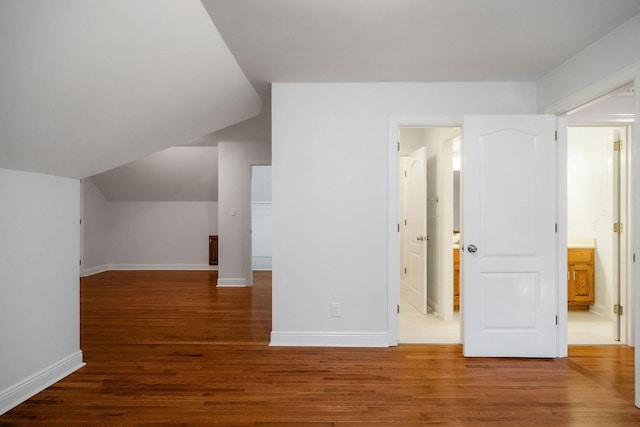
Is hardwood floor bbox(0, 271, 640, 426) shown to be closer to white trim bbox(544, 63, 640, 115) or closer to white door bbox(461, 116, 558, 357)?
white door bbox(461, 116, 558, 357)

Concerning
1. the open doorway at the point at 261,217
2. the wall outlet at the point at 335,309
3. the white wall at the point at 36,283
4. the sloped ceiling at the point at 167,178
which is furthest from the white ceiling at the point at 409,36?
the open doorway at the point at 261,217

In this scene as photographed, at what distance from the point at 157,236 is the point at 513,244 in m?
7.11

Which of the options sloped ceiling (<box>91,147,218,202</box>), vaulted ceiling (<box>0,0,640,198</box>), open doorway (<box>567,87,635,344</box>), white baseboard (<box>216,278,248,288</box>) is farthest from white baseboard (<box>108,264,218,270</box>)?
open doorway (<box>567,87,635,344</box>)

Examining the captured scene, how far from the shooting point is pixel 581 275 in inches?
183

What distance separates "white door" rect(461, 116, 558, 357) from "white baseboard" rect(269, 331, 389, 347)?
0.77 meters

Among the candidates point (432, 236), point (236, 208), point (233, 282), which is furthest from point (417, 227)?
point (233, 282)

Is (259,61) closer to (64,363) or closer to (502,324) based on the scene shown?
(64,363)

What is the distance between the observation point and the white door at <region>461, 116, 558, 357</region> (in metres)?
3.29

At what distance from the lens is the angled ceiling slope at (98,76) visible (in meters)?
1.74

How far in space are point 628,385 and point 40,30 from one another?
4.13 meters

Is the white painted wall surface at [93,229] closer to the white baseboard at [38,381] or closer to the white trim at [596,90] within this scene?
the white baseboard at [38,381]

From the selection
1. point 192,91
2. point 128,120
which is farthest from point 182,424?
point 192,91

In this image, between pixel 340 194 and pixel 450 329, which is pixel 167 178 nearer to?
pixel 340 194

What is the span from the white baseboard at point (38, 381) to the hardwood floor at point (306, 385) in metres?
0.05
